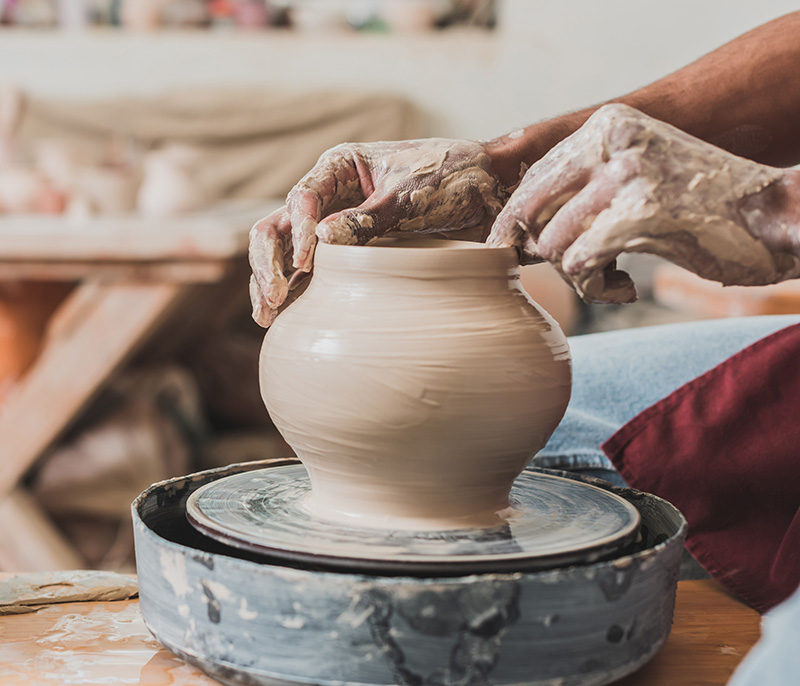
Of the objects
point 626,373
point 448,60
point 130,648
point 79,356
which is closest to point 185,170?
point 79,356

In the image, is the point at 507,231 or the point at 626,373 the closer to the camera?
the point at 507,231

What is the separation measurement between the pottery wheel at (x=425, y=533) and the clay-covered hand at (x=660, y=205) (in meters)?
0.18

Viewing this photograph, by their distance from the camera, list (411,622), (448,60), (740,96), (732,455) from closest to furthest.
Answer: (411,622) → (732,455) → (740,96) → (448,60)

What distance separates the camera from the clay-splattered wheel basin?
572 mm

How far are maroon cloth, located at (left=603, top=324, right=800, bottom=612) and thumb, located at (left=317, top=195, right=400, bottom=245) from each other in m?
0.32

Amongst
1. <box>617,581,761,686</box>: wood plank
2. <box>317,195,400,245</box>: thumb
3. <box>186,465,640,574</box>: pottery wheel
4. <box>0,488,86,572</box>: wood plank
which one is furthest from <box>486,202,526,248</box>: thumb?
<box>0,488,86,572</box>: wood plank

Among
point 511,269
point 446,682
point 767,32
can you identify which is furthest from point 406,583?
point 767,32

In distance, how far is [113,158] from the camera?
2484 millimetres

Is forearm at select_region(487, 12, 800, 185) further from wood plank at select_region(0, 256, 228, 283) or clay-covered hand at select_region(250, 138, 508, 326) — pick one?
wood plank at select_region(0, 256, 228, 283)

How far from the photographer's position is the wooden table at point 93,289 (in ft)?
6.03

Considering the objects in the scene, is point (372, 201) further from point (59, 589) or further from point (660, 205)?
point (59, 589)

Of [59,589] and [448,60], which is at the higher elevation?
[448,60]

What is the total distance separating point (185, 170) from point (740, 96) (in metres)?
1.54

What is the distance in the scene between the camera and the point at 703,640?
74 centimetres
